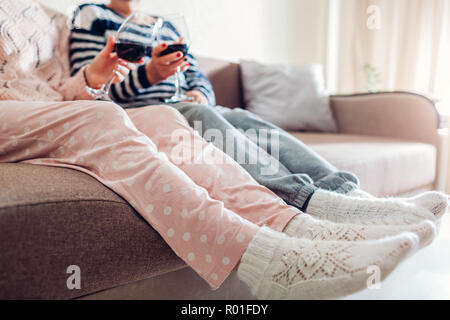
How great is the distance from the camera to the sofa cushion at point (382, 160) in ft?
3.87

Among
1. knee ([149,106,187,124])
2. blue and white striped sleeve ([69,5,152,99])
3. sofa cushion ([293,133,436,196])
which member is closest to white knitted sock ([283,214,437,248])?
knee ([149,106,187,124])

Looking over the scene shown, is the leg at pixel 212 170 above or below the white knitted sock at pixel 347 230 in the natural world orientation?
above

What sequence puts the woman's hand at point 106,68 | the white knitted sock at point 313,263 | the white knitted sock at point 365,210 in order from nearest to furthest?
the white knitted sock at point 313,263, the white knitted sock at point 365,210, the woman's hand at point 106,68

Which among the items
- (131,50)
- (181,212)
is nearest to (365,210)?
(181,212)

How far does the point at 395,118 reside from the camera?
Answer: 1.67 meters

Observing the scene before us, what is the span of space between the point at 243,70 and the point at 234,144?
1139 millimetres

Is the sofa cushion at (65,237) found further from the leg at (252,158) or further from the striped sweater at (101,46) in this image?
the striped sweater at (101,46)

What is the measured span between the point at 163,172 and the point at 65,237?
0.17 m

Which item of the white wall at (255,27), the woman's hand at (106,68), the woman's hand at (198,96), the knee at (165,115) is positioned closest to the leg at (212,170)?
the knee at (165,115)

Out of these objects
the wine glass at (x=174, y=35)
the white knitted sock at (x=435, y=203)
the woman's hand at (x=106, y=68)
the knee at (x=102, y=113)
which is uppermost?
the wine glass at (x=174, y=35)

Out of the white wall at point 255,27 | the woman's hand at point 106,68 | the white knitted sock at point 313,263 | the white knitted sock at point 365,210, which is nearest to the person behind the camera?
the white knitted sock at point 313,263

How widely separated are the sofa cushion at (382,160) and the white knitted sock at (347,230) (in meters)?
0.56
